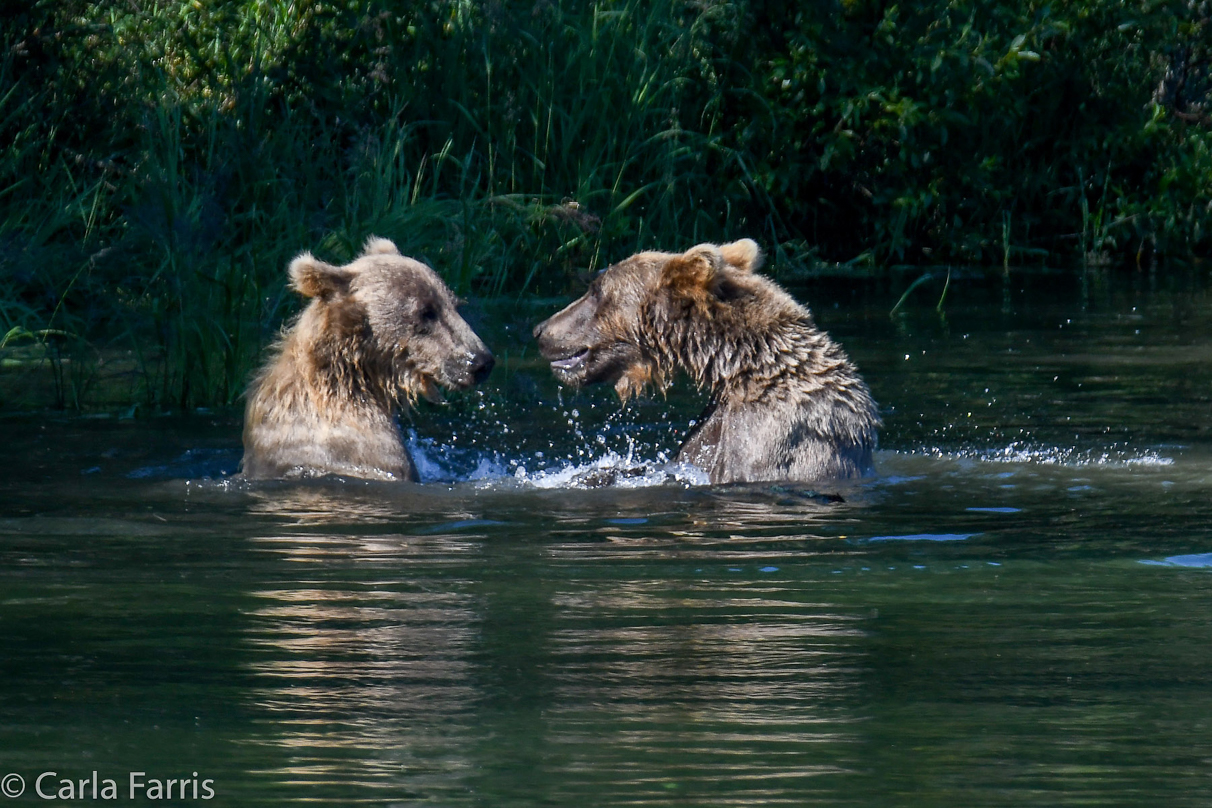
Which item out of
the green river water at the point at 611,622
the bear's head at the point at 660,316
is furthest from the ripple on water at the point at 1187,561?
the bear's head at the point at 660,316

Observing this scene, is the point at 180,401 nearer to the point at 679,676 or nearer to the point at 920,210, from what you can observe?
the point at 679,676

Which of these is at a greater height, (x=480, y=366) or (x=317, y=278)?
(x=317, y=278)

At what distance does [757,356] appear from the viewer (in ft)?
26.6

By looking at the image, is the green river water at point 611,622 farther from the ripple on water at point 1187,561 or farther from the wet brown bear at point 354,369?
the wet brown bear at point 354,369

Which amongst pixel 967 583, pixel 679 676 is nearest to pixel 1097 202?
pixel 967 583

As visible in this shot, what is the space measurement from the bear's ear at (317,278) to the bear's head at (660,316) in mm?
965

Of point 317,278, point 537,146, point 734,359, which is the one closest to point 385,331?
point 317,278

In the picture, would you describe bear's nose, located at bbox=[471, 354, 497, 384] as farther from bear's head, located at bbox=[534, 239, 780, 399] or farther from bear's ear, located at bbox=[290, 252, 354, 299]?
bear's ear, located at bbox=[290, 252, 354, 299]

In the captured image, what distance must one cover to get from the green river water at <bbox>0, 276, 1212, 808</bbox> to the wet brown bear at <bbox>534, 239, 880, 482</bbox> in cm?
24

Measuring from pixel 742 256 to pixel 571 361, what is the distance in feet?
3.14

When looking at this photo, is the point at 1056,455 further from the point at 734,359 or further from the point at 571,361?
the point at 571,361

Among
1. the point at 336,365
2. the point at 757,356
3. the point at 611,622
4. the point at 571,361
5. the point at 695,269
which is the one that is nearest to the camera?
the point at 611,622

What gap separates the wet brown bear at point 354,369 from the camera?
8398mm

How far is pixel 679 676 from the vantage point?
4.61 metres
